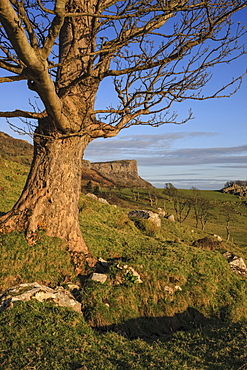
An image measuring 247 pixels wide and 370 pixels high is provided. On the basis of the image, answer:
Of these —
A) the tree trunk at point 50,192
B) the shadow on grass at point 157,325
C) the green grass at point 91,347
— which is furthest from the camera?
the tree trunk at point 50,192

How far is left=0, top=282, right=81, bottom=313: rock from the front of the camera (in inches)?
281

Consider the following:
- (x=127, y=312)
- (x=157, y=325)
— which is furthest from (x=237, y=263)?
(x=127, y=312)

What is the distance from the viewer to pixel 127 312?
870 cm

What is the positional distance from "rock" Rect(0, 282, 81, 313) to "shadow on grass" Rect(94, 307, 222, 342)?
1045 mm

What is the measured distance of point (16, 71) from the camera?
8836 millimetres

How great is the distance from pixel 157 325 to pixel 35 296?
12.5 feet

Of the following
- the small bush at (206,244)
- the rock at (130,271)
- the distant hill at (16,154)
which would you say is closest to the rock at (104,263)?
the rock at (130,271)

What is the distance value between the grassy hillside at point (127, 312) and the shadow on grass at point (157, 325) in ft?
0.10

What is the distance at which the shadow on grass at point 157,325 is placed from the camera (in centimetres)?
796

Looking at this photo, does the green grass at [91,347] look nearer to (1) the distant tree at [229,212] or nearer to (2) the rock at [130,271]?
(2) the rock at [130,271]

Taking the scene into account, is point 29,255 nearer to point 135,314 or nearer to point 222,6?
point 135,314

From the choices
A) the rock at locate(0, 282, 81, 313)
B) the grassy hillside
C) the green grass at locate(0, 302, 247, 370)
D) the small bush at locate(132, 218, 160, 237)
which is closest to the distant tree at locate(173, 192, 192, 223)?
the small bush at locate(132, 218, 160, 237)

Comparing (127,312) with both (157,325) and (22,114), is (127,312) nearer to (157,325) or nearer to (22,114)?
(157,325)

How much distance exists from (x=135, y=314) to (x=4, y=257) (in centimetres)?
486
